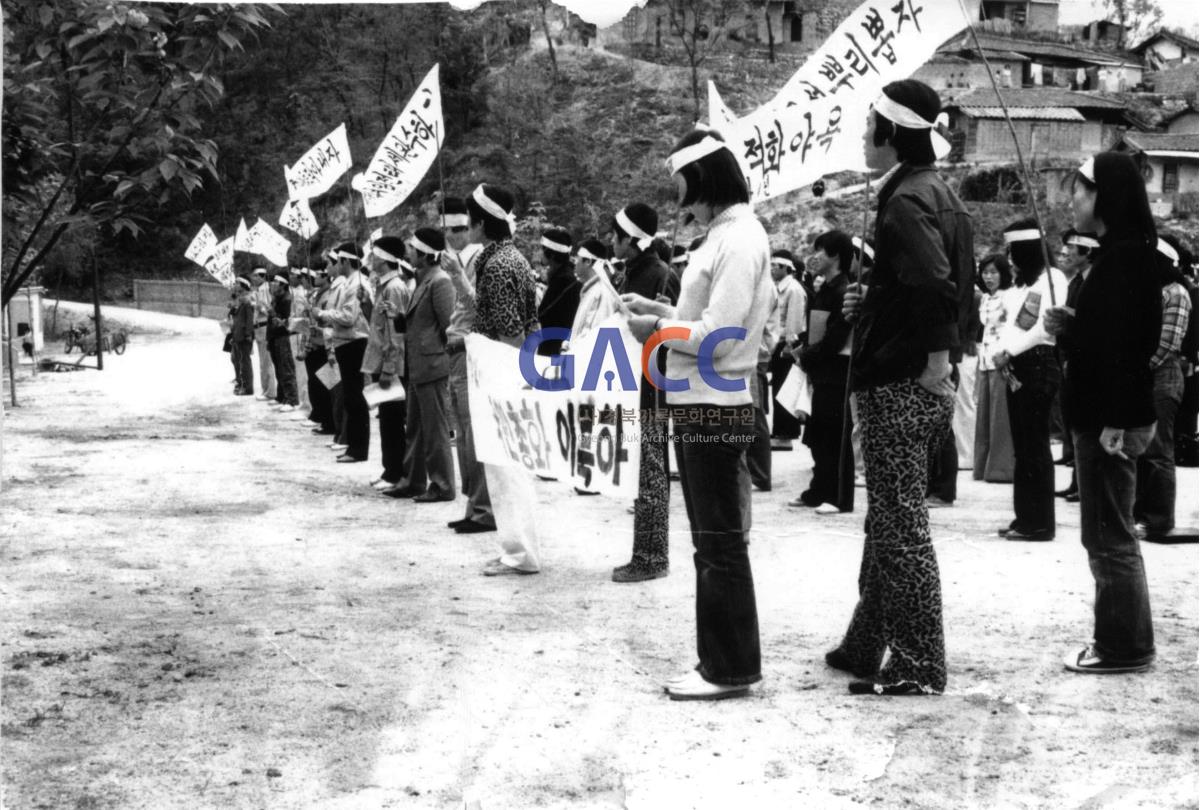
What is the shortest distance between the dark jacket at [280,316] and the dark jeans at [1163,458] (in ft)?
40.3

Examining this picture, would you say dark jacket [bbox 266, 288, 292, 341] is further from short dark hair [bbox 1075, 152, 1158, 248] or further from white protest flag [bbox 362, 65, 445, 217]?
short dark hair [bbox 1075, 152, 1158, 248]

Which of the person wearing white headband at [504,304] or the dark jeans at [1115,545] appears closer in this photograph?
the dark jeans at [1115,545]

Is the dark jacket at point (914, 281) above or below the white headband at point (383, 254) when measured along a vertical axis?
below

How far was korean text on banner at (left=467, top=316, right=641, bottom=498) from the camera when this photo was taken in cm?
503

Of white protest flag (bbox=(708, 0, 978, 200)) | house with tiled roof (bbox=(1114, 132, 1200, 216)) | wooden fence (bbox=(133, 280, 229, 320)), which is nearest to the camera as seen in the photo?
white protest flag (bbox=(708, 0, 978, 200))

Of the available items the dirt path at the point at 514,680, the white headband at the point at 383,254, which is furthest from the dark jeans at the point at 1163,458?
the white headband at the point at 383,254

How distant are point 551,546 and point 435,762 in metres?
3.88

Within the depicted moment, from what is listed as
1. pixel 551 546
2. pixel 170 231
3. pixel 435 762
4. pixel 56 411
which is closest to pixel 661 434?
pixel 551 546

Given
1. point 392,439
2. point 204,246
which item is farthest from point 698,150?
point 204,246

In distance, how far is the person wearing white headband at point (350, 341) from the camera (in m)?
11.9

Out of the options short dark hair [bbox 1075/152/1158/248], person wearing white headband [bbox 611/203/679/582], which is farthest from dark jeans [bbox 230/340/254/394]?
short dark hair [bbox 1075/152/1158/248]

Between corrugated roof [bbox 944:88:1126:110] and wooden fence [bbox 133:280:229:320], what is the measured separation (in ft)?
96.5

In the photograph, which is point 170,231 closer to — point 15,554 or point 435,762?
point 15,554

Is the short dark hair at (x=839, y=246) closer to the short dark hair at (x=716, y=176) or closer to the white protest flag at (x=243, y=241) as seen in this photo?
the short dark hair at (x=716, y=176)
